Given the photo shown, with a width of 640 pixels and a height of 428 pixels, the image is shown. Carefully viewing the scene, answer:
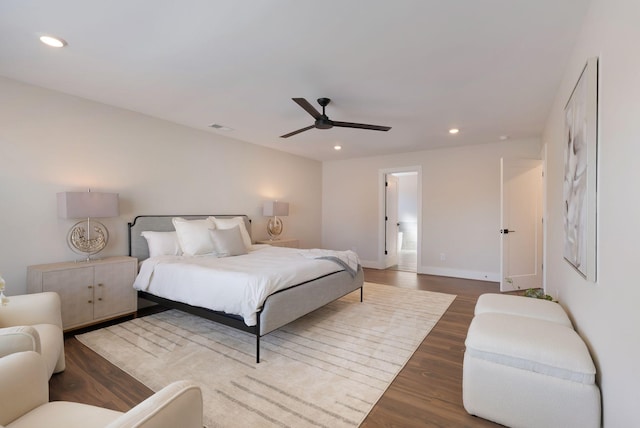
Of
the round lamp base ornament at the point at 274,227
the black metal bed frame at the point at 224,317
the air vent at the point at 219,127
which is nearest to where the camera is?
the black metal bed frame at the point at 224,317

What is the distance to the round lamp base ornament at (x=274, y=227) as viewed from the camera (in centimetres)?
562

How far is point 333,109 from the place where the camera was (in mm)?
3547

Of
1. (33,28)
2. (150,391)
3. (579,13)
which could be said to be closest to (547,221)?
(579,13)

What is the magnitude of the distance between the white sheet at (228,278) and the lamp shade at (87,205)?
2.43 ft

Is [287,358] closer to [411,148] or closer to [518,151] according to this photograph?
[411,148]

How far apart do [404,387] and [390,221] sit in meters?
4.98

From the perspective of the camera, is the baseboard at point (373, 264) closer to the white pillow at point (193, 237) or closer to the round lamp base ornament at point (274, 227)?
the round lamp base ornament at point (274, 227)

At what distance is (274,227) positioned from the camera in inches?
222

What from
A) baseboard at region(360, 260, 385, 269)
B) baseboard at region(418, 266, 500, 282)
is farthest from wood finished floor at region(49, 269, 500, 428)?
baseboard at region(360, 260, 385, 269)

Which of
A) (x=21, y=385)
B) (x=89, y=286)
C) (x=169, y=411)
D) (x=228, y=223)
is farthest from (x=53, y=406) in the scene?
(x=228, y=223)

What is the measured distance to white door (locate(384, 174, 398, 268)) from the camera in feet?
21.7

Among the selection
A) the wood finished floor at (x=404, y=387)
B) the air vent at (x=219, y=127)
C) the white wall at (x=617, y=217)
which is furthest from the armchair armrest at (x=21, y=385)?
the air vent at (x=219, y=127)

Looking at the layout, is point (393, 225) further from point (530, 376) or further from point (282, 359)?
point (530, 376)

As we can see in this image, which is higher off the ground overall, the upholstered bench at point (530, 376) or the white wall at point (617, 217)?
the white wall at point (617, 217)
